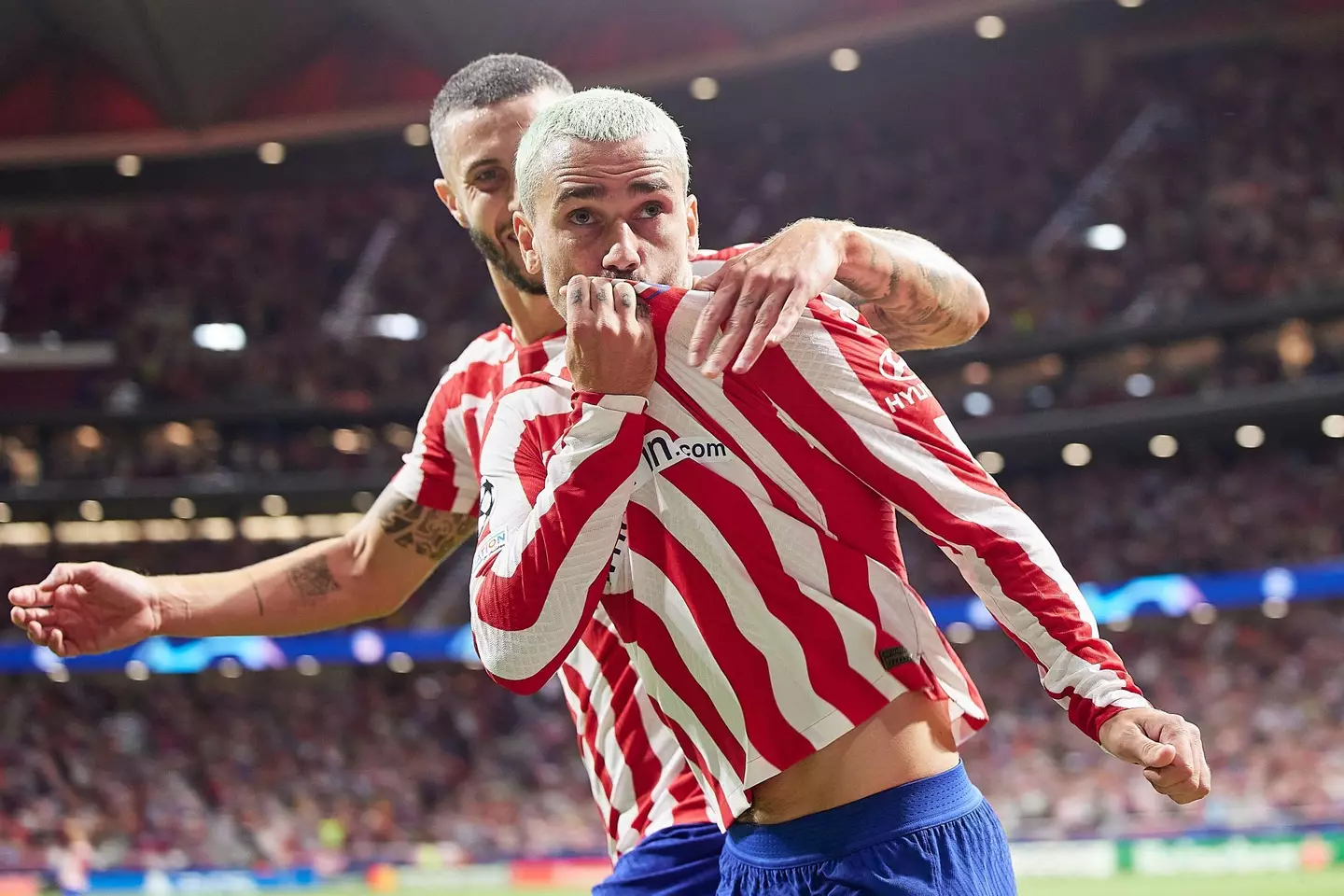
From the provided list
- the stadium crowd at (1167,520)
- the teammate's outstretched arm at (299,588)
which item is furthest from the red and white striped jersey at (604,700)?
the stadium crowd at (1167,520)

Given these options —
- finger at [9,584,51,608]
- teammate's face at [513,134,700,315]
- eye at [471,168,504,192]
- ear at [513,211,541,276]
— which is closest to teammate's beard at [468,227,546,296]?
eye at [471,168,504,192]

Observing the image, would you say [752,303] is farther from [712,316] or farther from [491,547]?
[491,547]

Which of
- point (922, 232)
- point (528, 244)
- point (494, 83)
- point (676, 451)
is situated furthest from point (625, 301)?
point (922, 232)

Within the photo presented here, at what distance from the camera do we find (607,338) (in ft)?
5.91

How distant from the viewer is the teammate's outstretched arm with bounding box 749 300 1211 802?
1.88 metres

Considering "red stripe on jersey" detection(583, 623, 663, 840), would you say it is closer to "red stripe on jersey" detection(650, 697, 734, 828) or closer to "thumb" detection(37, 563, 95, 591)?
"red stripe on jersey" detection(650, 697, 734, 828)

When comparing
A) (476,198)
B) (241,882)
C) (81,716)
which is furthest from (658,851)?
(81,716)

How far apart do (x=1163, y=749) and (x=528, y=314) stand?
168 centimetres

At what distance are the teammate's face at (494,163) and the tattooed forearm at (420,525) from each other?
0.64 meters

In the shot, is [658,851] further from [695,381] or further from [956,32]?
[956,32]

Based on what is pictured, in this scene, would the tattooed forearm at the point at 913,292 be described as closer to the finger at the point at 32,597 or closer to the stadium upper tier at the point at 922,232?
the finger at the point at 32,597

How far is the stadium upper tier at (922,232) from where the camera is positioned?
69.6 feet

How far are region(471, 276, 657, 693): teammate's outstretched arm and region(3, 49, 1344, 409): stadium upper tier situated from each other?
20.1 m

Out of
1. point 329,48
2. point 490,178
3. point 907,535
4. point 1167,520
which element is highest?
point 329,48
